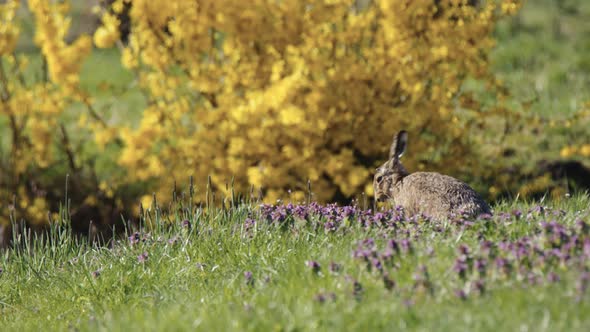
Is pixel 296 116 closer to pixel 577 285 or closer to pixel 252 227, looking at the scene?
pixel 252 227

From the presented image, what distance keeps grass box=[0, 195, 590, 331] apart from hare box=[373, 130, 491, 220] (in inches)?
10.0

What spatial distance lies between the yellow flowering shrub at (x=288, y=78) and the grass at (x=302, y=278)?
1841 millimetres

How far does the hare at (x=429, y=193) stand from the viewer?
5.13 meters

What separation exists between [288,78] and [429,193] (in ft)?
7.15

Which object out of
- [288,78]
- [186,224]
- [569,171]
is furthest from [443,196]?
[569,171]

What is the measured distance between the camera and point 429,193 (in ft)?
17.3

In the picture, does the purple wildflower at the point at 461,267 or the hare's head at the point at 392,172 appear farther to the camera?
the hare's head at the point at 392,172

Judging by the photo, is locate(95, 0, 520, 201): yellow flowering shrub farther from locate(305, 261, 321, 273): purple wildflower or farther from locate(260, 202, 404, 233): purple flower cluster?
locate(305, 261, 321, 273): purple wildflower

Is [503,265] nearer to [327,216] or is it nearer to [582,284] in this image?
[582,284]

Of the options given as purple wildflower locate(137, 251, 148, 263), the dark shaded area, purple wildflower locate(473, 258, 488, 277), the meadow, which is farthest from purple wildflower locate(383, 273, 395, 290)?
the dark shaded area

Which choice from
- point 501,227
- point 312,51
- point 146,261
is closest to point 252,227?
point 146,261

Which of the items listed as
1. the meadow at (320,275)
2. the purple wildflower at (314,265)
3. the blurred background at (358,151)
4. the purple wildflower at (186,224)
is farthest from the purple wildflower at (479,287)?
the purple wildflower at (186,224)

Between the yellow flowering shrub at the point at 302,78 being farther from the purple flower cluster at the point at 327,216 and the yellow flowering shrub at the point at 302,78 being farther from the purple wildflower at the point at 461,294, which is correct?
the purple wildflower at the point at 461,294

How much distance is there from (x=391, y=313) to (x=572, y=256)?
2.91 feet
